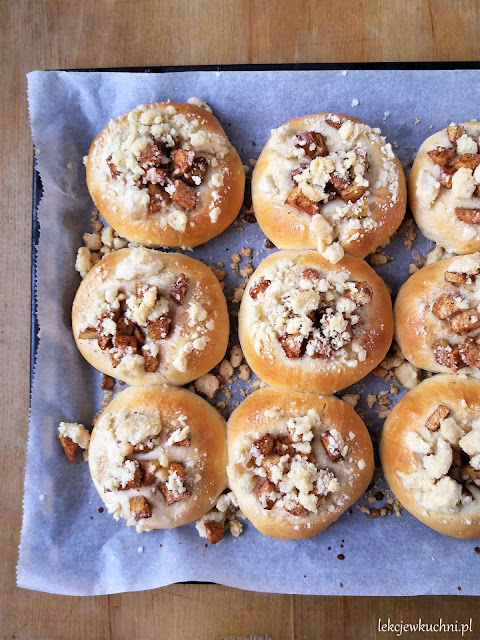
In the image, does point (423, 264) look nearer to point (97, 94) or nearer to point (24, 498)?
point (97, 94)

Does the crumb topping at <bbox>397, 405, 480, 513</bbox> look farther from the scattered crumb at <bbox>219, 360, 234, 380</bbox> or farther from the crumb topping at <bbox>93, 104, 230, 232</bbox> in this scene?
the crumb topping at <bbox>93, 104, 230, 232</bbox>

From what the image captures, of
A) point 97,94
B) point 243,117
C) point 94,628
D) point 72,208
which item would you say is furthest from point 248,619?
point 97,94

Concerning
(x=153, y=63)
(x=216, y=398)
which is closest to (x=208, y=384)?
(x=216, y=398)

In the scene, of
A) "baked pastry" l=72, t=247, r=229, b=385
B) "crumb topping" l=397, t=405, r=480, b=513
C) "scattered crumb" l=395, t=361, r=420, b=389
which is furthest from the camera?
"scattered crumb" l=395, t=361, r=420, b=389

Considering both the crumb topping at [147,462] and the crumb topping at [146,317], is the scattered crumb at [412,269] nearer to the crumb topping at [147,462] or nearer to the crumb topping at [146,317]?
the crumb topping at [146,317]

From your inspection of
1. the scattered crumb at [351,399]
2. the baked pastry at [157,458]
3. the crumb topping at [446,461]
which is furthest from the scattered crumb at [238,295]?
the crumb topping at [446,461]

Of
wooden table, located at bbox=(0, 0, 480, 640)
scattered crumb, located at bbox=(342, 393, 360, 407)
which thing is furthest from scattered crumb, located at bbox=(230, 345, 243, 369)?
wooden table, located at bbox=(0, 0, 480, 640)

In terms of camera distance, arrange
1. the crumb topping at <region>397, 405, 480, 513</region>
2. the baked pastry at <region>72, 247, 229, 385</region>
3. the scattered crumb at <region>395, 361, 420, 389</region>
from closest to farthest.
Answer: the crumb topping at <region>397, 405, 480, 513</region>
the baked pastry at <region>72, 247, 229, 385</region>
the scattered crumb at <region>395, 361, 420, 389</region>
